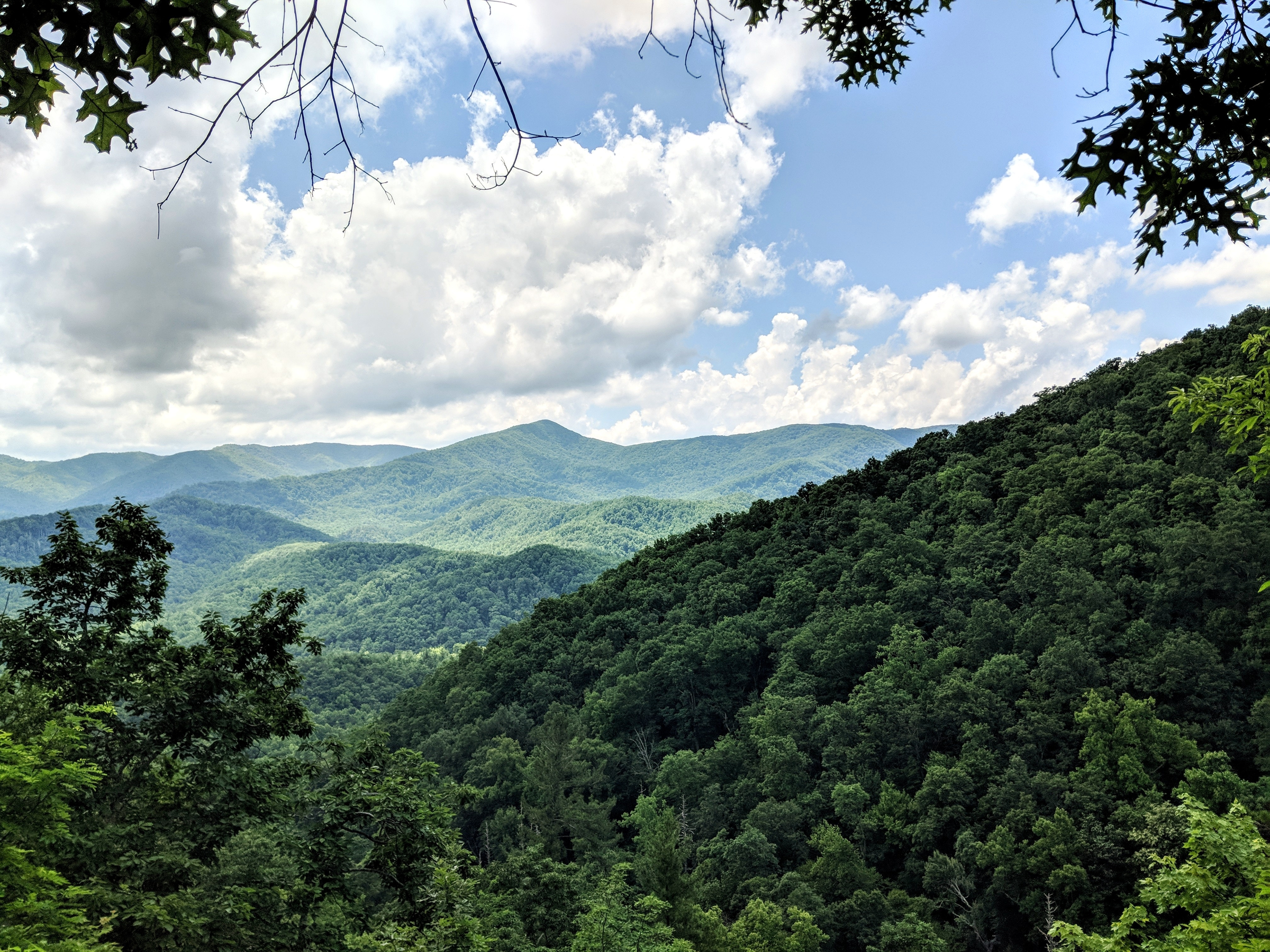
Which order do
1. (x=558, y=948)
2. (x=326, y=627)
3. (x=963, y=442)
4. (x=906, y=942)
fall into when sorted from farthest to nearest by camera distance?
(x=326, y=627), (x=963, y=442), (x=906, y=942), (x=558, y=948)

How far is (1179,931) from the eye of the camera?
29.8 feet

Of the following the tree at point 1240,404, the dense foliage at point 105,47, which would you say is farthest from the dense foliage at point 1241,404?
the dense foliage at point 105,47

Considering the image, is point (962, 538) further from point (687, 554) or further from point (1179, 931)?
point (1179, 931)

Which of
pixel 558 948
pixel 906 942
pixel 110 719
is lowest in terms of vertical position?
pixel 906 942

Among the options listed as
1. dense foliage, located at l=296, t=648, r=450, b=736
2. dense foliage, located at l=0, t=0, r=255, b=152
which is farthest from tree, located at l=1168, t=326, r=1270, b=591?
dense foliage, located at l=296, t=648, r=450, b=736

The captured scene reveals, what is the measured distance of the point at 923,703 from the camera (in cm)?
3250

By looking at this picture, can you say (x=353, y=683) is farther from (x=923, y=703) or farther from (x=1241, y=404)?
(x=1241, y=404)

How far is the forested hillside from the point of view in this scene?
23547mm

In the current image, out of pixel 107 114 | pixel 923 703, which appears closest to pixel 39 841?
pixel 107 114

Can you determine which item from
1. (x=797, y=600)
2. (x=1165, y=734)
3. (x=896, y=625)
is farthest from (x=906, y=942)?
(x=797, y=600)

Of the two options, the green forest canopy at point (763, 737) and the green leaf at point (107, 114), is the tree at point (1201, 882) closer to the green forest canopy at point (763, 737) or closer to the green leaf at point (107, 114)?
the green forest canopy at point (763, 737)

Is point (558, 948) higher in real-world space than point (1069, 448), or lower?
lower

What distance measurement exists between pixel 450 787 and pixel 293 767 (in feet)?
11.3

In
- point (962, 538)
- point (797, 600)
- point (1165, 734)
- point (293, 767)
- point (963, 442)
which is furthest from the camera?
point (963, 442)
